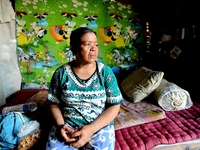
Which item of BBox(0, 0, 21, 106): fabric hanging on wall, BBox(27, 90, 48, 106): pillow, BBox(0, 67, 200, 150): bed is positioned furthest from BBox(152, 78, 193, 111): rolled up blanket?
BBox(0, 0, 21, 106): fabric hanging on wall

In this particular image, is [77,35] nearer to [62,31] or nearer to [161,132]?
[161,132]

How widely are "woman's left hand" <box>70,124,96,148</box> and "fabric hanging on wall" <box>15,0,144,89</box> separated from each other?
180 cm

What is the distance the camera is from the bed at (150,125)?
1.39 meters

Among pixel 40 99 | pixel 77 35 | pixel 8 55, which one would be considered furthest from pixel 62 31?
pixel 77 35

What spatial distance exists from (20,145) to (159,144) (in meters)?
0.96

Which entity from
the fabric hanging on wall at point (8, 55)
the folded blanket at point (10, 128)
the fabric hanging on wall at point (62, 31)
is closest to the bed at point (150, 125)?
the folded blanket at point (10, 128)

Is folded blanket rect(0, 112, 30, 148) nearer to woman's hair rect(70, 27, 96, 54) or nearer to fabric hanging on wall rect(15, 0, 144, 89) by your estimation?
woman's hair rect(70, 27, 96, 54)

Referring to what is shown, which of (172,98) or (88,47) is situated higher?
(88,47)

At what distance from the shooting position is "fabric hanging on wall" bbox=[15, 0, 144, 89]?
2637mm

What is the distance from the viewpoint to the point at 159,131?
1532 mm

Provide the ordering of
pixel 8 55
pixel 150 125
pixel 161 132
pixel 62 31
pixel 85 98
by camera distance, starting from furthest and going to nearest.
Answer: pixel 62 31, pixel 8 55, pixel 150 125, pixel 161 132, pixel 85 98

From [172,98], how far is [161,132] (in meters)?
0.44

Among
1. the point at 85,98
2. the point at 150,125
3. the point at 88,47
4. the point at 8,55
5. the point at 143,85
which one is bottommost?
the point at 150,125

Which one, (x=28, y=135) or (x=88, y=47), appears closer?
Answer: (x=88, y=47)
